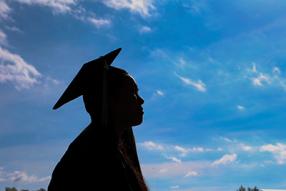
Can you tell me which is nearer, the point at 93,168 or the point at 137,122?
the point at 93,168

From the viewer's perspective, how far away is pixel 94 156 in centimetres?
512

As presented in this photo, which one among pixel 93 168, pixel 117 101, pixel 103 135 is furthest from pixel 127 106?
pixel 93 168

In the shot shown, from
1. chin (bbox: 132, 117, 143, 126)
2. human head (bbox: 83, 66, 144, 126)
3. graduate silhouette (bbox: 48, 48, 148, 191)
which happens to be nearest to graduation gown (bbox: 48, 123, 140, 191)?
graduate silhouette (bbox: 48, 48, 148, 191)

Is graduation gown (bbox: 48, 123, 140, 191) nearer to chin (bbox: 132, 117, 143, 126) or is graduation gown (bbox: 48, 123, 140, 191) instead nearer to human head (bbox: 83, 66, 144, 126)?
human head (bbox: 83, 66, 144, 126)

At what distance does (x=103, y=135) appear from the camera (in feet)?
17.5

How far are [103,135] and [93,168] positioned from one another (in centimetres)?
44

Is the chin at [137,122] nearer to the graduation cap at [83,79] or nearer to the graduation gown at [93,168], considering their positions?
the graduation gown at [93,168]

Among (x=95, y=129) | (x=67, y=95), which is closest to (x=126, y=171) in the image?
(x=95, y=129)

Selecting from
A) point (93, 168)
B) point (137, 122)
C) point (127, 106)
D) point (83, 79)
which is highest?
point (83, 79)

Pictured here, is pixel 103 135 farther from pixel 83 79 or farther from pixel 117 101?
pixel 83 79

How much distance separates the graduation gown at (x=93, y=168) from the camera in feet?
16.3

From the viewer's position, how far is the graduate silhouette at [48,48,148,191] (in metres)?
5.02

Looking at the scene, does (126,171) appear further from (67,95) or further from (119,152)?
(67,95)

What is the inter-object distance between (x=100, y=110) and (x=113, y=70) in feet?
1.68
